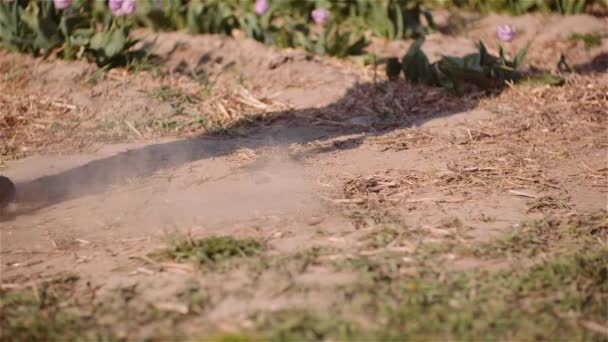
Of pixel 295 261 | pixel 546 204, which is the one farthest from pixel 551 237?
pixel 295 261

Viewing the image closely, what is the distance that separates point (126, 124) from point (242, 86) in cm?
111

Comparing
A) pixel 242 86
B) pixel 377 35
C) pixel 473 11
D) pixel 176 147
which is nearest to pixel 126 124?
pixel 176 147

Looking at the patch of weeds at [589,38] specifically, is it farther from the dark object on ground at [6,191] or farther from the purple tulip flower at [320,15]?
the dark object on ground at [6,191]

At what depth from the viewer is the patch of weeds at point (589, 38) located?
7480 mm

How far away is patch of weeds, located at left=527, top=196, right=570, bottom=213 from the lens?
4064 mm

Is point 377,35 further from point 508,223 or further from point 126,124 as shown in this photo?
point 508,223

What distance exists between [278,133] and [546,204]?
6.88ft

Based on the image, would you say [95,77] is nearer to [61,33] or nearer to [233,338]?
[61,33]

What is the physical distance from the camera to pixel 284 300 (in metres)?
3.01

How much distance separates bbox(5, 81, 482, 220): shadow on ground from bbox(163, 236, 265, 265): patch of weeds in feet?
4.15

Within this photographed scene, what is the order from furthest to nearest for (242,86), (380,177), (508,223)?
(242,86) < (380,177) < (508,223)

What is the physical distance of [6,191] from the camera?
14.3 feet

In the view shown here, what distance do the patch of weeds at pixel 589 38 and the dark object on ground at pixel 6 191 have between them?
5283 mm

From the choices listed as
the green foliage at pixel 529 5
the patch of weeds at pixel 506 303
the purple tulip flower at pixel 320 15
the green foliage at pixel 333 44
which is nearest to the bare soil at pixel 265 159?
the green foliage at pixel 333 44
